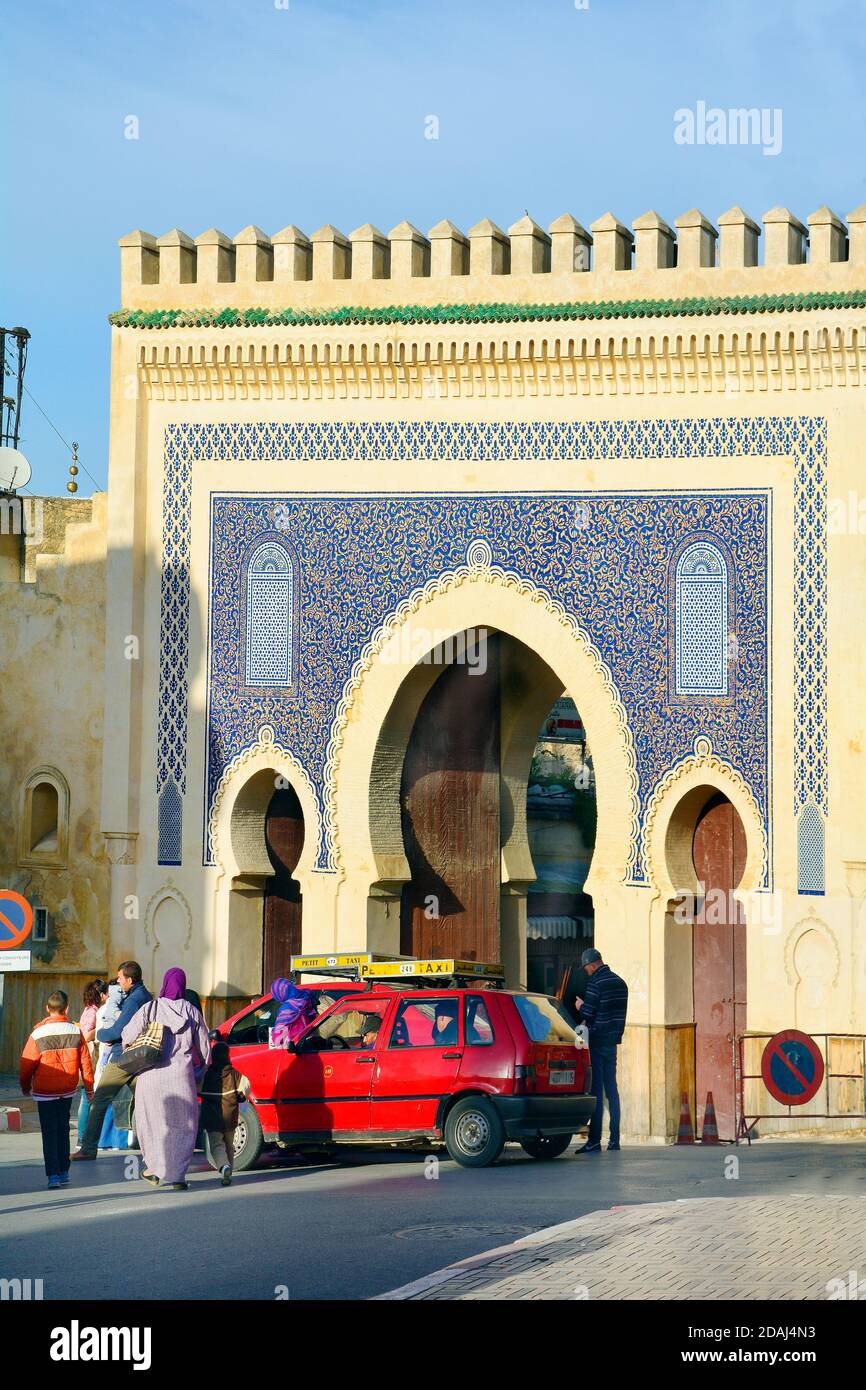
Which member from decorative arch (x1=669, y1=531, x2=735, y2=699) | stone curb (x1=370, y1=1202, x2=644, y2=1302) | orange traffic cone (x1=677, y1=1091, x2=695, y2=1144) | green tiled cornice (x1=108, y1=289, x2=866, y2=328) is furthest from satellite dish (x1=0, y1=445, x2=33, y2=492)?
stone curb (x1=370, y1=1202, x2=644, y2=1302)

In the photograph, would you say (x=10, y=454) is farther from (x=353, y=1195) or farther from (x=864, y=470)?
(x=353, y=1195)

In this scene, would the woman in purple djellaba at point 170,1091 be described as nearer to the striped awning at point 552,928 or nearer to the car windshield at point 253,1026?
the car windshield at point 253,1026

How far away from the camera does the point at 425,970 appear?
A: 14.6 m

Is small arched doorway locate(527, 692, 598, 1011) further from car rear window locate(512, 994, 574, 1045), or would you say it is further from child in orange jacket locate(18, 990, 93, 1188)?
child in orange jacket locate(18, 990, 93, 1188)

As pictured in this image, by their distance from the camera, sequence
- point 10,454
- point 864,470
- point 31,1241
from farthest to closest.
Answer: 1. point 10,454
2. point 864,470
3. point 31,1241

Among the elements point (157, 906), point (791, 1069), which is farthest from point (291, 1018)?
point (157, 906)

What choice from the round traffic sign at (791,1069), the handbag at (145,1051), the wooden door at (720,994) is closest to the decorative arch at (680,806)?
the wooden door at (720,994)

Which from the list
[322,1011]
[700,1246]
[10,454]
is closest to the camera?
[700,1246]

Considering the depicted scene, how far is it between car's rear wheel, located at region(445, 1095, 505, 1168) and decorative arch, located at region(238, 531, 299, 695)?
615cm

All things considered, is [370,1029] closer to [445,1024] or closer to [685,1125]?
[445,1024]
